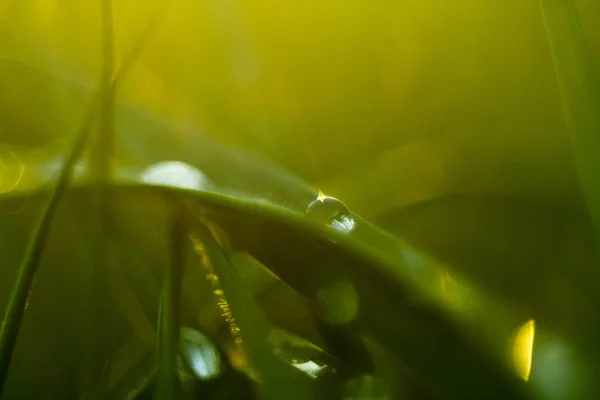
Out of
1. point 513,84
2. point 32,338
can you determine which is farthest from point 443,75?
point 32,338

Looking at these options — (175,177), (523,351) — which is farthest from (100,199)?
(523,351)

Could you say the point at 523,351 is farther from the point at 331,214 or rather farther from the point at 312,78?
the point at 312,78

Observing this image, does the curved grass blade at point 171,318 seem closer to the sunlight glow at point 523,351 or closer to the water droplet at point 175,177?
the water droplet at point 175,177

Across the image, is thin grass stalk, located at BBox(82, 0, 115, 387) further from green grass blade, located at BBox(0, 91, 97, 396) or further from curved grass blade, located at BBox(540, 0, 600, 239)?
curved grass blade, located at BBox(540, 0, 600, 239)

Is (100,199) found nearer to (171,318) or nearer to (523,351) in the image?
(171,318)

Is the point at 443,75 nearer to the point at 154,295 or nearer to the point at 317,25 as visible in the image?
the point at 317,25

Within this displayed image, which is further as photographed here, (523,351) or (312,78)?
(312,78)

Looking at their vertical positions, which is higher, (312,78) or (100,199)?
(312,78)

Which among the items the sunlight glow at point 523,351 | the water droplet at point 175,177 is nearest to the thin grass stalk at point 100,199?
the water droplet at point 175,177
